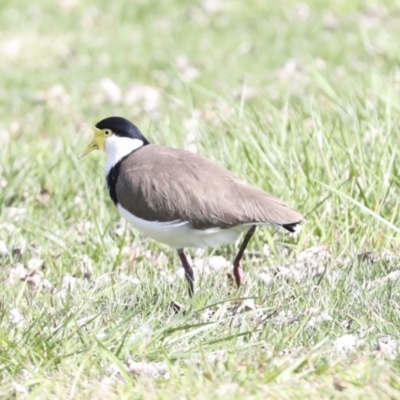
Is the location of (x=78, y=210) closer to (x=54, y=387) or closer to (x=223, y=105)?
(x=223, y=105)

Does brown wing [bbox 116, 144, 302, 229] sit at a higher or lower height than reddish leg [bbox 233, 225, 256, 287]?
higher

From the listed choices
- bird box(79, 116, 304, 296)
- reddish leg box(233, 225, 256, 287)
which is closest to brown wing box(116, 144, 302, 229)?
bird box(79, 116, 304, 296)

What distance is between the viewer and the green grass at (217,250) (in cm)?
362

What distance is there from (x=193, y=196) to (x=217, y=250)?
3.64 feet

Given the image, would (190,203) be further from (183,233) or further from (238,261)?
(238,261)

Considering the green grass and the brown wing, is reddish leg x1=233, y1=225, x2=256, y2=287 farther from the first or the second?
the brown wing

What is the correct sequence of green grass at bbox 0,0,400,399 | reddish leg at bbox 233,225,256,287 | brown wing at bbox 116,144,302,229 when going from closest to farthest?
green grass at bbox 0,0,400,399, brown wing at bbox 116,144,302,229, reddish leg at bbox 233,225,256,287

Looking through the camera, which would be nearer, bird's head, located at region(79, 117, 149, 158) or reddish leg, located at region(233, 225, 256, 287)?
reddish leg, located at region(233, 225, 256, 287)

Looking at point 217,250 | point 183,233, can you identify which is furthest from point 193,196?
point 217,250

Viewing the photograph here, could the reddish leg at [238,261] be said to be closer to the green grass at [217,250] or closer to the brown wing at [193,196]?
the green grass at [217,250]

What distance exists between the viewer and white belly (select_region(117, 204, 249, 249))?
4.67 meters

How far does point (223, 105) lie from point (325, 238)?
1612 mm

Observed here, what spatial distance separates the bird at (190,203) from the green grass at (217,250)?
0.25m

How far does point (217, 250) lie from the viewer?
5.71m
